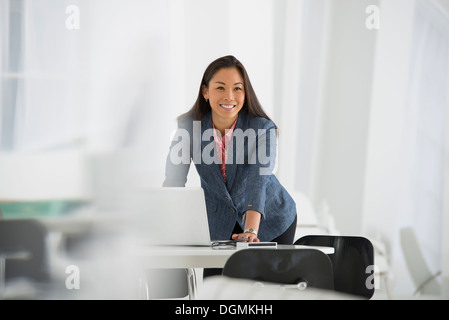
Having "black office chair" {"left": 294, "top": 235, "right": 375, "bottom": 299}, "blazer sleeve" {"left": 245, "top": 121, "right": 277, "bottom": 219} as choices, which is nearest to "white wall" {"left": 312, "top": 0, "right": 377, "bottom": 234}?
"black office chair" {"left": 294, "top": 235, "right": 375, "bottom": 299}

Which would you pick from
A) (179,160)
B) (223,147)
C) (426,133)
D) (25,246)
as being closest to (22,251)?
(25,246)

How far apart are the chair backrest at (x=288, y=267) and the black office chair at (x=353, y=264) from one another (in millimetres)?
420

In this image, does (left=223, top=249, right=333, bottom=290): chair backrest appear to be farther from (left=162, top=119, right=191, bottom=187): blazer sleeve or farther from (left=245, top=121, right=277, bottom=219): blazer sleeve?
(left=162, top=119, right=191, bottom=187): blazer sleeve

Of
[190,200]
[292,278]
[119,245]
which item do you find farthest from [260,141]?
[119,245]

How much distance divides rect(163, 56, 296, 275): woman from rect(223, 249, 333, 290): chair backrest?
1.06 feet

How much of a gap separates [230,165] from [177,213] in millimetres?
362

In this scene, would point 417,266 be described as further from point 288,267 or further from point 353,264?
point 288,267

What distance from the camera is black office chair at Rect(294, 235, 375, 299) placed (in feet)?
5.89

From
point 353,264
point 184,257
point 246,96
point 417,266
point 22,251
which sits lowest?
point 417,266

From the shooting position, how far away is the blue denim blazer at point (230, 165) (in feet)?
5.82

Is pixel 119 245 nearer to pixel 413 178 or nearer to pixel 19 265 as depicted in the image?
pixel 19 265

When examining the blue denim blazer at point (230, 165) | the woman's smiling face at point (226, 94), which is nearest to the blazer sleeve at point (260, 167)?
the blue denim blazer at point (230, 165)

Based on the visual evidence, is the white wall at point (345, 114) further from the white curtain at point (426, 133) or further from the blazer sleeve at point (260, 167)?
the blazer sleeve at point (260, 167)

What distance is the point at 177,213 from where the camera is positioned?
4.88ft
